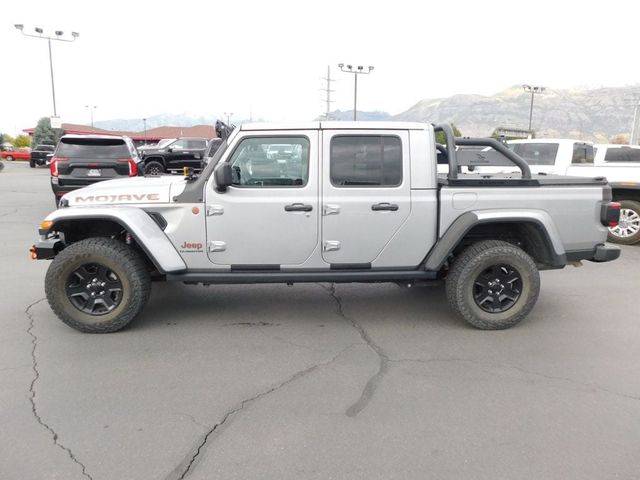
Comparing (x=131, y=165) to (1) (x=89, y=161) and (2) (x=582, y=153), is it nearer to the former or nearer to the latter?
(1) (x=89, y=161)

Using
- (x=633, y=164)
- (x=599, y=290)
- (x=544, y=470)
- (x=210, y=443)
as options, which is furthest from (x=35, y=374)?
(x=633, y=164)

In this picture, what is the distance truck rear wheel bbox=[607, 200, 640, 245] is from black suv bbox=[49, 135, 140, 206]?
974 centimetres

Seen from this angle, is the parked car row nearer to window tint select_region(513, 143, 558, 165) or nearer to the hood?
the hood

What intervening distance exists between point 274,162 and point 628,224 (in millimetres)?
7318

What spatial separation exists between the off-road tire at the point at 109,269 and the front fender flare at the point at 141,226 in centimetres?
22

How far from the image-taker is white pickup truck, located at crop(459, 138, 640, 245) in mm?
8523

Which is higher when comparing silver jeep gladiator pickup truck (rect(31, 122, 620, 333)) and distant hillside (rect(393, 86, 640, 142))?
distant hillside (rect(393, 86, 640, 142))

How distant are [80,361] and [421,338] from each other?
9.52 feet

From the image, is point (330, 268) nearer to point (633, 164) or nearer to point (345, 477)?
point (345, 477)

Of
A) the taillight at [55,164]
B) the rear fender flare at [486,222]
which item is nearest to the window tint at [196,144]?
the taillight at [55,164]

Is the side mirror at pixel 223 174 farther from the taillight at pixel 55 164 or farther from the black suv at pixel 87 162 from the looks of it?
the taillight at pixel 55 164

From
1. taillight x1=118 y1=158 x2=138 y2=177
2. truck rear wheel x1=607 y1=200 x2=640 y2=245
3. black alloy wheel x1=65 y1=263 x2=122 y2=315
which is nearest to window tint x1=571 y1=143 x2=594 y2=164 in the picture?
truck rear wheel x1=607 y1=200 x2=640 y2=245

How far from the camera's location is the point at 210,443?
2791 millimetres

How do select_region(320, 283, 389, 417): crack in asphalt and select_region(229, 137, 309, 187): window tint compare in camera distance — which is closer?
select_region(320, 283, 389, 417): crack in asphalt
